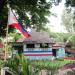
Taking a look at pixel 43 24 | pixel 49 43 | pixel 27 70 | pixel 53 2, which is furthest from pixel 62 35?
pixel 27 70

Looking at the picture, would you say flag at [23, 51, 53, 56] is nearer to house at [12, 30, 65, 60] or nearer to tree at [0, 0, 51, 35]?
house at [12, 30, 65, 60]

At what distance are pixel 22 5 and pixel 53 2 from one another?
287 centimetres

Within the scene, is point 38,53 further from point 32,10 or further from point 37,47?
point 32,10

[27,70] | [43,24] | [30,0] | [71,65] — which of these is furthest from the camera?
[43,24]

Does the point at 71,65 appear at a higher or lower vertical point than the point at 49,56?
higher

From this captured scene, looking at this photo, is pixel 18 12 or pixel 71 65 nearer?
pixel 71 65

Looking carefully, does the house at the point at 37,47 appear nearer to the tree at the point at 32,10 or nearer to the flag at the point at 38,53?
the flag at the point at 38,53

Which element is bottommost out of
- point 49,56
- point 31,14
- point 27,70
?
point 49,56

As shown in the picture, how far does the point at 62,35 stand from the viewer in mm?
70875

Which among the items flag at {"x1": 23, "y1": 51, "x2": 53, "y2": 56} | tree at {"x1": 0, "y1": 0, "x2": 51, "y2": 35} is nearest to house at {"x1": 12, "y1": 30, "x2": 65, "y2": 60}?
flag at {"x1": 23, "y1": 51, "x2": 53, "y2": 56}

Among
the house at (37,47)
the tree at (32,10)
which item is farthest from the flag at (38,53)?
the tree at (32,10)

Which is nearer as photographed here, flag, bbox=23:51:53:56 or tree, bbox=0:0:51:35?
tree, bbox=0:0:51:35

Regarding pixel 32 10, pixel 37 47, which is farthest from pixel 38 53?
pixel 32 10

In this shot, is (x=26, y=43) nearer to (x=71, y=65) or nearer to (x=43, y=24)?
(x=43, y=24)
